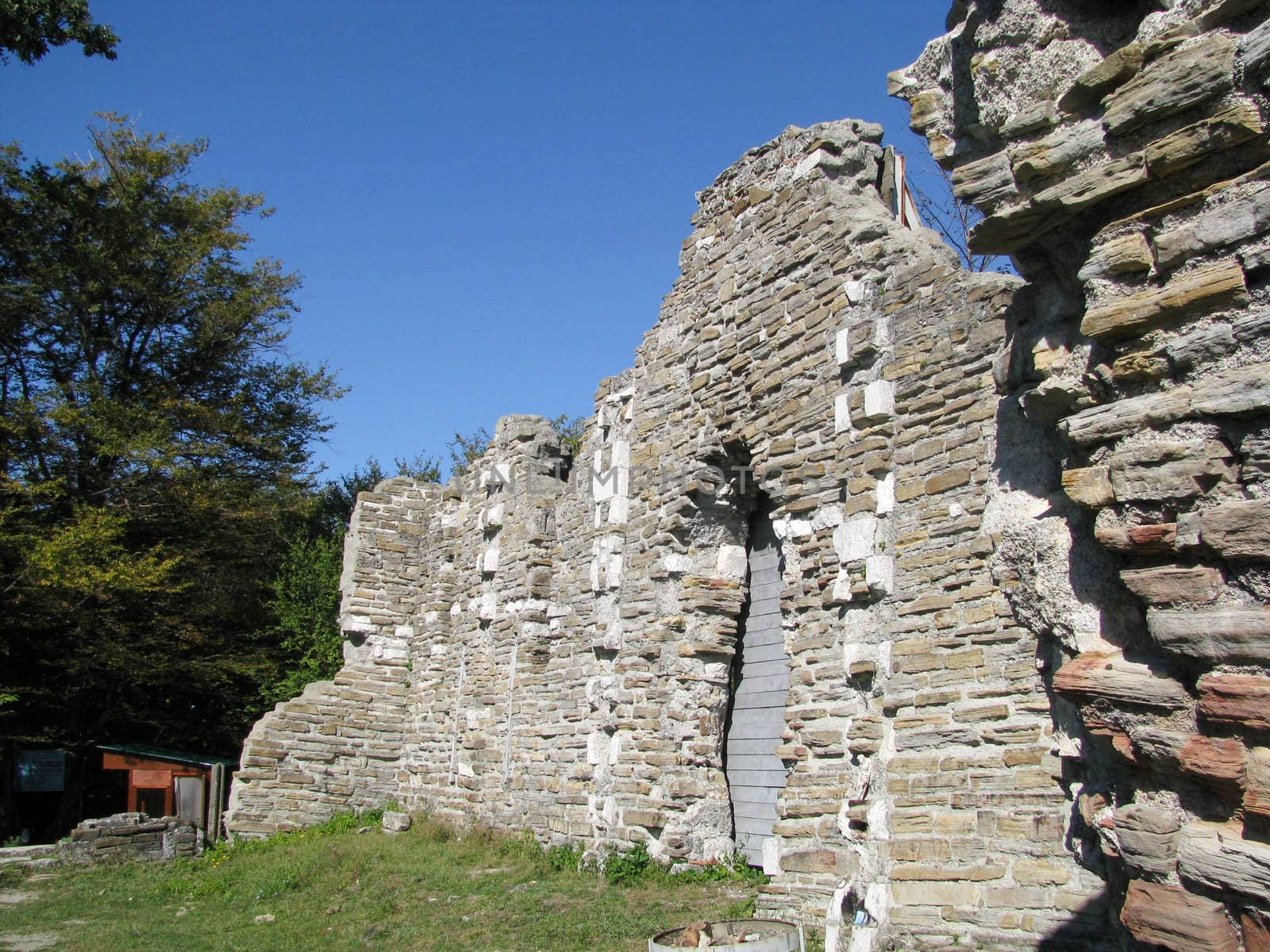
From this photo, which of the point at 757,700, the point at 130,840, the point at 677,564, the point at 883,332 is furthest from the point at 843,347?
the point at 130,840

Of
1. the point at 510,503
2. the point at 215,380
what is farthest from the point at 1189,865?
the point at 215,380

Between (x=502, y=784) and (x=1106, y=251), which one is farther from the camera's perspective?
(x=502, y=784)

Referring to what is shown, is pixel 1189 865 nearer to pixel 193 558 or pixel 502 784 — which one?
pixel 502 784

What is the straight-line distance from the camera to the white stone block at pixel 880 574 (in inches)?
225

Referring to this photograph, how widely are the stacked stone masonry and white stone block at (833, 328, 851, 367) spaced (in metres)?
0.04

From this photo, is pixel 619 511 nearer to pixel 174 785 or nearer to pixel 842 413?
pixel 842 413

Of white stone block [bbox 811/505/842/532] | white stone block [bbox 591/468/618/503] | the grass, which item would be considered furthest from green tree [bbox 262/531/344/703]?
white stone block [bbox 811/505/842/532]

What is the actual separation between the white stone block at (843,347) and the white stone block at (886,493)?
33.8 inches

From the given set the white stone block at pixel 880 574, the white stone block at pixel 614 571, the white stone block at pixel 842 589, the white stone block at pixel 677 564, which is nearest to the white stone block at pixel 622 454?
the white stone block at pixel 614 571

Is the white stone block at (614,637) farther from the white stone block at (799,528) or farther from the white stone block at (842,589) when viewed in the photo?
the white stone block at (842,589)

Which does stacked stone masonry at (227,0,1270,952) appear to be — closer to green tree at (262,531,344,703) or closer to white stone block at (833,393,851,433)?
white stone block at (833,393,851,433)

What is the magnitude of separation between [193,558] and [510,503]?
8.36 metres

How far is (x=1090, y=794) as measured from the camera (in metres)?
2.96

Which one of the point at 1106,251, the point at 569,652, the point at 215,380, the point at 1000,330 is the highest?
the point at 215,380
